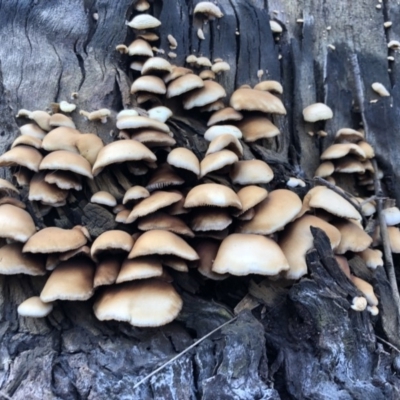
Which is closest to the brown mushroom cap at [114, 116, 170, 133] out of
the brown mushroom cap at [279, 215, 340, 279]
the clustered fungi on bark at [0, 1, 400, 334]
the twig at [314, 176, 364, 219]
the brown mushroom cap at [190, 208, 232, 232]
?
the clustered fungi on bark at [0, 1, 400, 334]

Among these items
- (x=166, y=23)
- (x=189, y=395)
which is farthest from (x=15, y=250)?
(x=166, y=23)

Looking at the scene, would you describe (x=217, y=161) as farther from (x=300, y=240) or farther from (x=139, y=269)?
(x=139, y=269)

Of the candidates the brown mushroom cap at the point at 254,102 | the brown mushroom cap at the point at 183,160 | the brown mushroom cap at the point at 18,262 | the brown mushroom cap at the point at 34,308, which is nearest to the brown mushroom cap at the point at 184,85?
the brown mushroom cap at the point at 254,102

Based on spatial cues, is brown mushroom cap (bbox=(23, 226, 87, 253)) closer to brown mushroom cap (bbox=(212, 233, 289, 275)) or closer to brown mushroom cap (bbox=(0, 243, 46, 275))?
brown mushroom cap (bbox=(0, 243, 46, 275))

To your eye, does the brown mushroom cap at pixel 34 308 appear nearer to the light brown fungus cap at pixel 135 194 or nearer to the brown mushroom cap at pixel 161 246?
the brown mushroom cap at pixel 161 246

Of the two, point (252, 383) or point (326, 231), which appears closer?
point (252, 383)

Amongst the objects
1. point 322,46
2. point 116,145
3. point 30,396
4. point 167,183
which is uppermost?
point 322,46

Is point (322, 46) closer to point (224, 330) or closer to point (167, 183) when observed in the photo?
point (167, 183)
